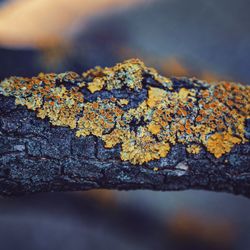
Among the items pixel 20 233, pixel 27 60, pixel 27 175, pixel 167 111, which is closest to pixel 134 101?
pixel 167 111

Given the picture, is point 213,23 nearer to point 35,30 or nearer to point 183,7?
point 183,7

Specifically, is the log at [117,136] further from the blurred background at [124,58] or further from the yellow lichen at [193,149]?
the blurred background at [124,58]

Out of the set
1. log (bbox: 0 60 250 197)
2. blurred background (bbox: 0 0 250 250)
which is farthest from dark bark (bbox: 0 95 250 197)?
blurred background (bbox: 0 0 250 250)

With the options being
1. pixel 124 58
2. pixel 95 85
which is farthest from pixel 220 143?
pixel 124 58

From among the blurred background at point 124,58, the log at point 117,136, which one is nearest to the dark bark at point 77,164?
the log at point 117,136

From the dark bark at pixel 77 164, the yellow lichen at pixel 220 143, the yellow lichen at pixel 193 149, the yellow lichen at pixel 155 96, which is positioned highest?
the yellow lichen at pixel 155 96

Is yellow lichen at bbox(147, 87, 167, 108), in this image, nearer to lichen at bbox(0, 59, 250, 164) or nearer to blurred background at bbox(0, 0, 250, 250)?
lichen at bbox(0, 59, 250, 164)
